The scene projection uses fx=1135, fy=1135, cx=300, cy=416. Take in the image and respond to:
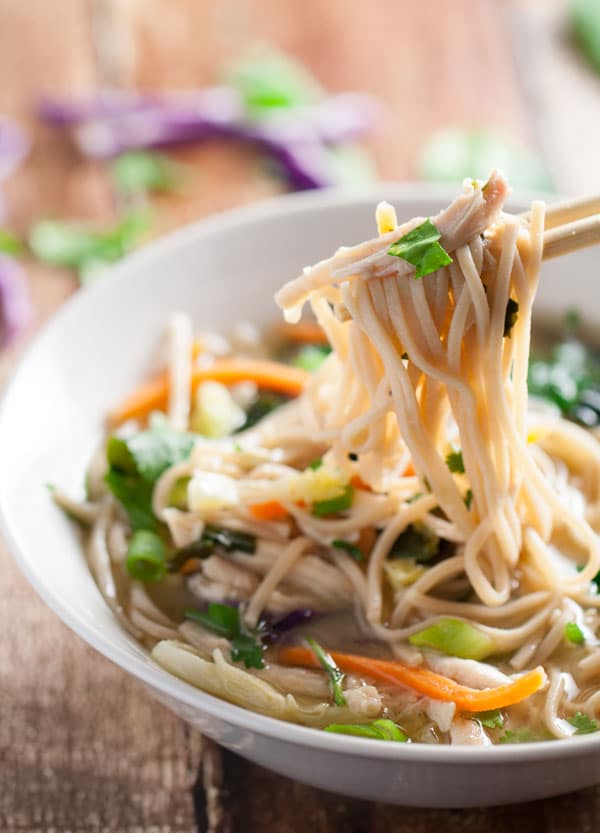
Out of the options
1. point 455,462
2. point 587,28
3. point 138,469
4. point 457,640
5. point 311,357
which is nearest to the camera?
point 457,640

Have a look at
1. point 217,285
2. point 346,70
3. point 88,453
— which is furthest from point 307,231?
point 346,70

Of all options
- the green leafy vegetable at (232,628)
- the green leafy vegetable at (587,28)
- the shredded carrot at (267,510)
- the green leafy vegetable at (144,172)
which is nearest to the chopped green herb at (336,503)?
the shredded carrot at (267,510)

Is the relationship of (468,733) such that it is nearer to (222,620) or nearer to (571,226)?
(222,620)

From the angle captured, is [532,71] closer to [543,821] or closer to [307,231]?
[307,231]

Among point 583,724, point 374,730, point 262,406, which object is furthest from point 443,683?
point 262,406

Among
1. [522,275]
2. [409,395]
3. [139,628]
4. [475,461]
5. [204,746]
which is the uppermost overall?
[522,275]
